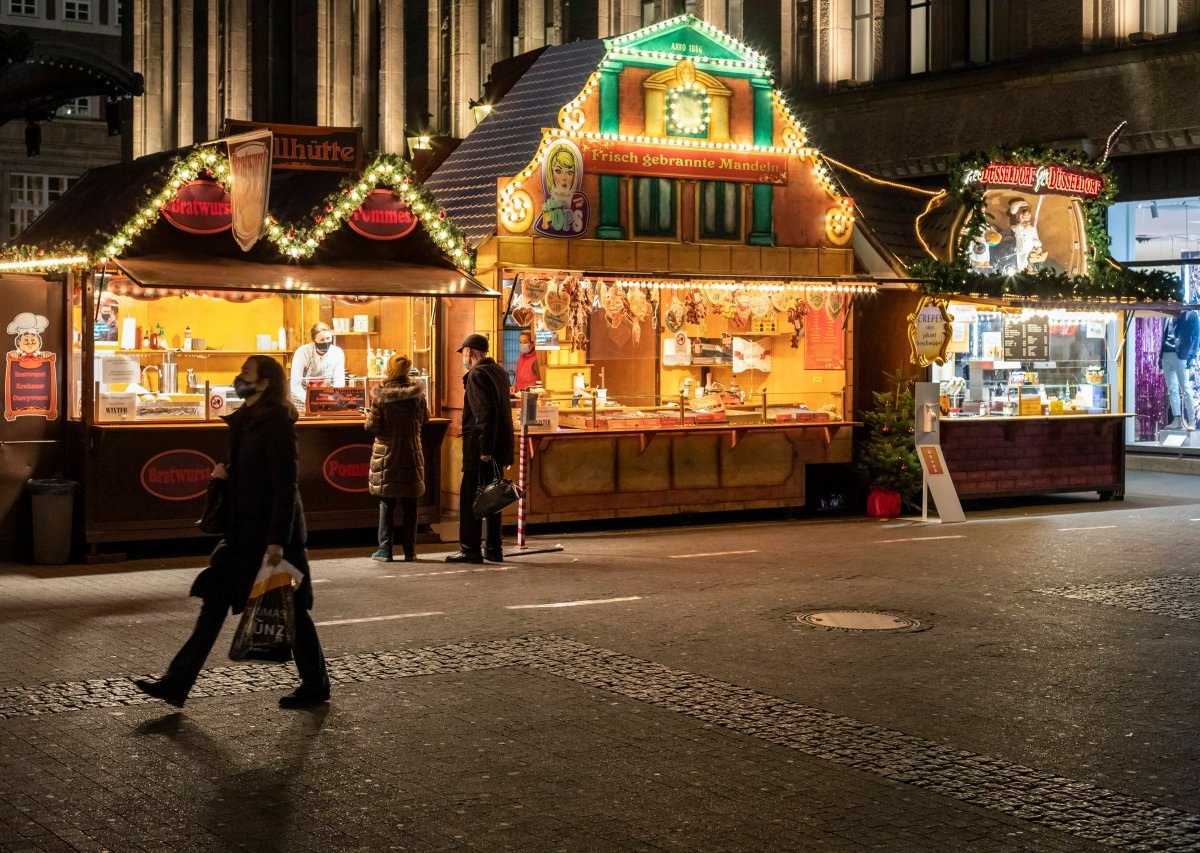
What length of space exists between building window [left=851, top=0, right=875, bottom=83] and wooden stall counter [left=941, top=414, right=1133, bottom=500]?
41.0 feet

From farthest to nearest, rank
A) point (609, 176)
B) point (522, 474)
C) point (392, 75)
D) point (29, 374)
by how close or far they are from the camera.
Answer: point (392, 75) < point (609, 176) < point (522, 474) < point (29, 374)

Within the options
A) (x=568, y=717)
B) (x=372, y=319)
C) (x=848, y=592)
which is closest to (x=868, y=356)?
(x=372, y=319)

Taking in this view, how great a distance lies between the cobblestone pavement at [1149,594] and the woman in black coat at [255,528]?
6.43m

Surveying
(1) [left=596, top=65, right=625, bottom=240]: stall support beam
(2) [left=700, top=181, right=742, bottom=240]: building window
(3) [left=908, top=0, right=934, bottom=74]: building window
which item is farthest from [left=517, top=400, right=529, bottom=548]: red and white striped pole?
(3) [left=908, top=0, right=934, bottom=74]: building window

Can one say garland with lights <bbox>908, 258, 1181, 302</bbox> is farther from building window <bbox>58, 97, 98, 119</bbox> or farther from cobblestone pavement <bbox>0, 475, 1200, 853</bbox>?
building window <bbox>58, 97, 98, 119</bbox>

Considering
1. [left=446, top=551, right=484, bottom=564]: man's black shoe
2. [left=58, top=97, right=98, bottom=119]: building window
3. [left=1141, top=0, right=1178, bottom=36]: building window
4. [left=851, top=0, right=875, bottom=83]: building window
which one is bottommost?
[left=446, top=551, right=484, bottom=564]: man's black shoe

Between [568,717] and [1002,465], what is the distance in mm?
12746

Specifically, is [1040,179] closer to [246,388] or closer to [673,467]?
[673,467]

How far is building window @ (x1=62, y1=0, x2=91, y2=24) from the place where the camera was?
61906 millimetres

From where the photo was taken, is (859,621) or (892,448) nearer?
(859,621)

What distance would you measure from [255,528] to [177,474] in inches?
266

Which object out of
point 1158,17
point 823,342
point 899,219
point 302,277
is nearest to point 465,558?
point 302,277

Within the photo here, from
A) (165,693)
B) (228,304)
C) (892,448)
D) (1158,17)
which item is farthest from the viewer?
(1158,17)

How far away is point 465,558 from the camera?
14.6m
